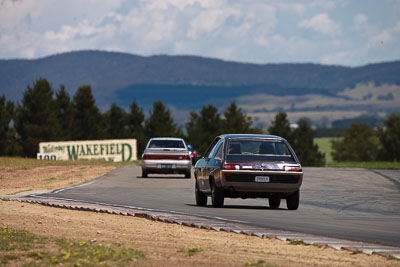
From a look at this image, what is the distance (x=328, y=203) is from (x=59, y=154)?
5017 cm

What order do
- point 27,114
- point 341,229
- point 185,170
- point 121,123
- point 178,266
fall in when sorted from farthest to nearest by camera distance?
point 121,123 < point 27,114 < point 185,170 < point 341,229 < point 178,266

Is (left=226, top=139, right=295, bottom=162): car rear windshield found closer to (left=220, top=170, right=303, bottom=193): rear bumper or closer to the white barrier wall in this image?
(left=220, top=170, right=303, bottom=193): rear bumper

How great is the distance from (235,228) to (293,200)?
5.53 m

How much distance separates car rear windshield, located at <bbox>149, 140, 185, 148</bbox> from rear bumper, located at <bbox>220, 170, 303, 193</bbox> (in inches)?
702

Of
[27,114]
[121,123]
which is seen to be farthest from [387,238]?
[121,123]

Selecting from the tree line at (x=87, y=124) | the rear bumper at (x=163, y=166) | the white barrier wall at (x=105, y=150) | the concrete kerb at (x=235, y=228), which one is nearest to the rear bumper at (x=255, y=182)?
the concrete kerb at (x=235, y=228)

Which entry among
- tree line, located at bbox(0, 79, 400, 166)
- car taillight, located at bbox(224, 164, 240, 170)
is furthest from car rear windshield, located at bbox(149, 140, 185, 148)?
tree line, located at bbox(0, 79, 400, 166)

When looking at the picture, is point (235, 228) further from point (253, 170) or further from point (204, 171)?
point (204, 171)

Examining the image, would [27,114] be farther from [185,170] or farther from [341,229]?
[341,229]

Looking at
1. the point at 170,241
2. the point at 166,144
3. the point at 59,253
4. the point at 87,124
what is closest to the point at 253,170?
the point at 170,241

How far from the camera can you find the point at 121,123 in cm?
12112

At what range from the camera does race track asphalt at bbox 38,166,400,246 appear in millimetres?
14773

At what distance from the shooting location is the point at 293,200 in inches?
754

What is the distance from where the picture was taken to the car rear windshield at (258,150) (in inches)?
744
